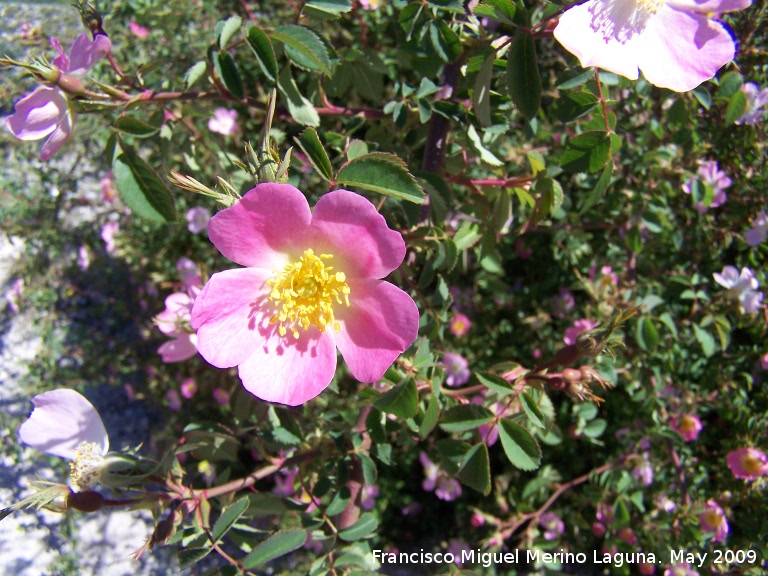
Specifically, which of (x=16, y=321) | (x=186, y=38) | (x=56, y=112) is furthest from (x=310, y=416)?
(x=16, y=321)

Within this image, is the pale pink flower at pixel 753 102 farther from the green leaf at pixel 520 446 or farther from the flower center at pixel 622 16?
the green leaf at pixel 520 446

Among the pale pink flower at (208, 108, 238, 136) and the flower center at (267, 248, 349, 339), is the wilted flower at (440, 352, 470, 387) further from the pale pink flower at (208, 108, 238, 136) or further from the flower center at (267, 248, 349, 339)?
the pale pink flower at (208, 108, 238, 136)

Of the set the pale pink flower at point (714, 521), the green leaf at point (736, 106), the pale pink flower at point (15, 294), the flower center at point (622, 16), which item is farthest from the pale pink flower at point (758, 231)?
the pale pink flower at point (15, 294)

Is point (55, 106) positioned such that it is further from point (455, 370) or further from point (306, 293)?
point (455, 370)

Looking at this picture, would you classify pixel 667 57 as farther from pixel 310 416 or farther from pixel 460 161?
pixel 310 416

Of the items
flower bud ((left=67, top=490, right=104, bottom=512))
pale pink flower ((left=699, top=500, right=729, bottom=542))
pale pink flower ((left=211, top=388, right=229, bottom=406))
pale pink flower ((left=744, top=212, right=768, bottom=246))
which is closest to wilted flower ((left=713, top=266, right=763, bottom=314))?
pale pink flower ((left=744, top=212, right=768, bottom=246))

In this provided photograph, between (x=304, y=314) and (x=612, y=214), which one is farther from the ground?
(x=304, y=314)
